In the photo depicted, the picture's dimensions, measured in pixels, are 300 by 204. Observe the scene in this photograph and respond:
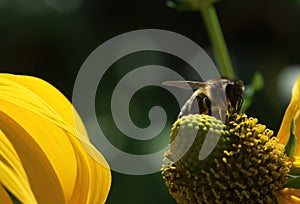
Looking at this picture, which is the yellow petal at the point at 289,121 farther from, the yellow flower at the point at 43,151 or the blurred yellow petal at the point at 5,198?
the blurred yellow petal at the point at 5,198

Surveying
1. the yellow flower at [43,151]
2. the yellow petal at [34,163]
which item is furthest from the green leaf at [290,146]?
the yellow petal at [34,163]

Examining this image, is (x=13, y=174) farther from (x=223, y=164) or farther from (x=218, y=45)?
(x=218, y=45)

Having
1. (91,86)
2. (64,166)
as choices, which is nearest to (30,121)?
(64,166)

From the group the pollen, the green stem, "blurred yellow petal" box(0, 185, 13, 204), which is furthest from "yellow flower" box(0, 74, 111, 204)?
the green stem

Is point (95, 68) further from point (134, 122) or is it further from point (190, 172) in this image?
point (190, 172)

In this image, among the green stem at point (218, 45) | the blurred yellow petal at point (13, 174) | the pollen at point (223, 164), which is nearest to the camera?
the blurred yellow petal at point (13, 174)

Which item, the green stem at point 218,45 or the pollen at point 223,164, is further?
the green stem at point 218,45
